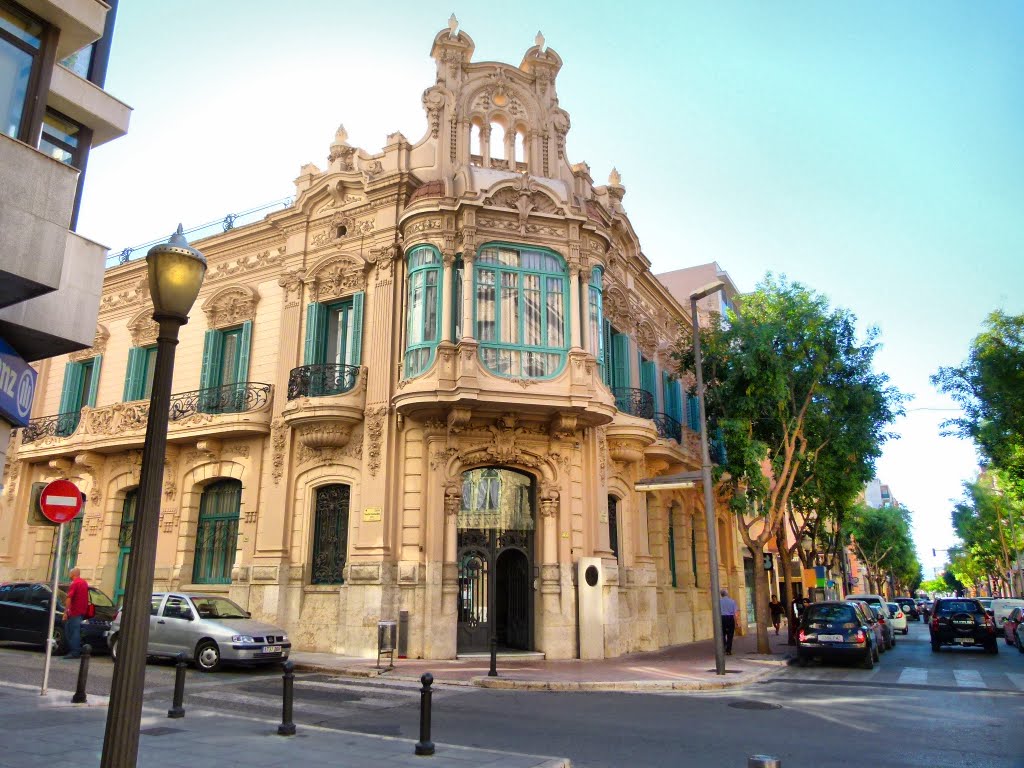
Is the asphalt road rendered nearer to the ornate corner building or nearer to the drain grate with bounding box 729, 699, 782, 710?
the drain grate with bounding box 729, 699, 782, 710

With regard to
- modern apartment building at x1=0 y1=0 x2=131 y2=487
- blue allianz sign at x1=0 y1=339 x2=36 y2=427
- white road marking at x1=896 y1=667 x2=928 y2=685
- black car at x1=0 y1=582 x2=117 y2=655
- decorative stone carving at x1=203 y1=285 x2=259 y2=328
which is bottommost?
white road marking at x1=896 y1=667 x2=928 y2=685

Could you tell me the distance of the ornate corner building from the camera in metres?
18.0

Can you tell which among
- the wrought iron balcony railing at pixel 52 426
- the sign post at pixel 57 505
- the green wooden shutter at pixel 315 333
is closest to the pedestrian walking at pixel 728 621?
the green wooden shutter at pixel 315 333

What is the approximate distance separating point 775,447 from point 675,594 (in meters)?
5.74

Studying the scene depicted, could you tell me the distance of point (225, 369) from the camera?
2272 cm

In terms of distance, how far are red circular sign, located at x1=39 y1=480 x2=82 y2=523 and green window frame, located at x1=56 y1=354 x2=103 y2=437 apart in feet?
51.8

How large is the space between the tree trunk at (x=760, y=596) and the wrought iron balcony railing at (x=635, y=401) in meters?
4.65

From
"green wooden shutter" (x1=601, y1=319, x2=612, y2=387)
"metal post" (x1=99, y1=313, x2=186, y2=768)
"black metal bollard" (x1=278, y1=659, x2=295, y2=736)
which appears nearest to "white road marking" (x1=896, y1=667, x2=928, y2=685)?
"green wooden shutter" (x1=601, y1=319, x2=612, y2=387)

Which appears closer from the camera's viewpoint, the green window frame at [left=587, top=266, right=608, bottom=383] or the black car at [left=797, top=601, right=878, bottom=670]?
the black car at [left=797, top=601, right=878, bottom=670]

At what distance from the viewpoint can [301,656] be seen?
1720 centimetres

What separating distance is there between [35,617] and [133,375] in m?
9.24

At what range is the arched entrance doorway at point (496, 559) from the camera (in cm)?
1828

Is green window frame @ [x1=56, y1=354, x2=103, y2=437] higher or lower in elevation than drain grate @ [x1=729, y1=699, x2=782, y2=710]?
higher

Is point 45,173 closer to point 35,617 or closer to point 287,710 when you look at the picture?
point 287,710
